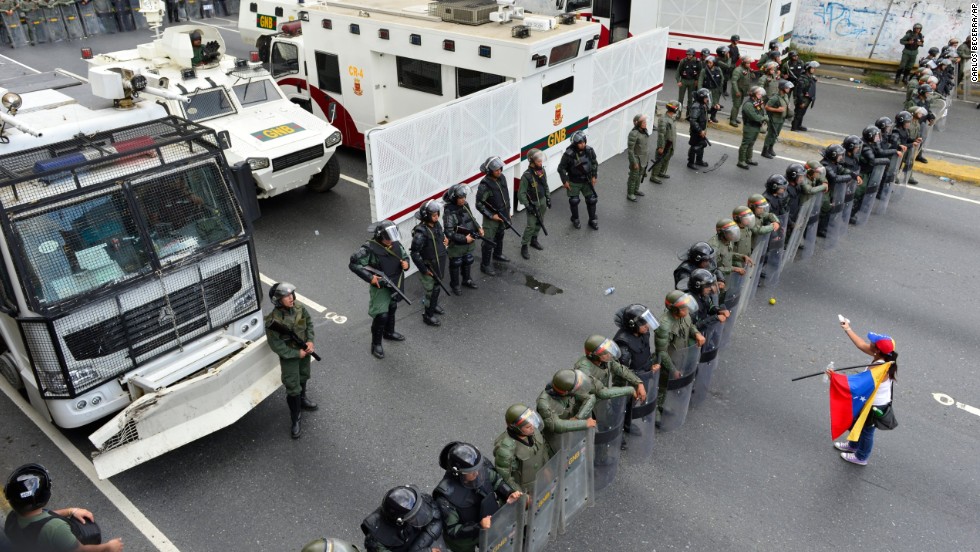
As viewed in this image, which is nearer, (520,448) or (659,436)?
(520,448)

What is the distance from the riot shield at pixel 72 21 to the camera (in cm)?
2303

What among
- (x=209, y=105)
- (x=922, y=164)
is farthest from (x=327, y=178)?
(x=922, y=164)

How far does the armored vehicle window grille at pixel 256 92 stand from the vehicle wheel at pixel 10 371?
5844 millimetres

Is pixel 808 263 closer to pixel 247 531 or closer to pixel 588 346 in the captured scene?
pixel 588 346

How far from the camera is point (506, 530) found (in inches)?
197

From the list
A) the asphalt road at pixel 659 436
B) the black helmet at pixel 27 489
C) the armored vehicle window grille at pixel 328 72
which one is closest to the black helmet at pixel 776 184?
the asphalt road at pixel 659 436

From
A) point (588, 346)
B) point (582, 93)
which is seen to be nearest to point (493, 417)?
point (588, 346)

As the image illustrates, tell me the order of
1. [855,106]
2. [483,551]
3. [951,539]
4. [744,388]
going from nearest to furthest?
[483,551], [951,539], [744,388], [855,106]

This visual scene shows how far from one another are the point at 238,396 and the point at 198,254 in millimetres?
1383

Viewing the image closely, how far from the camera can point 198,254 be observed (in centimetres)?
682

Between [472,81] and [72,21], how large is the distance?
1825cm

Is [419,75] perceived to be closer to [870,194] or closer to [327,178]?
[327,178]

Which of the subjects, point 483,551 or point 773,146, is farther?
point 773,146

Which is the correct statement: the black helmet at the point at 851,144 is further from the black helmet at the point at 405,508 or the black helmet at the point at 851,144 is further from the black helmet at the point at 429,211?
the black helmet at the point at 405,508
